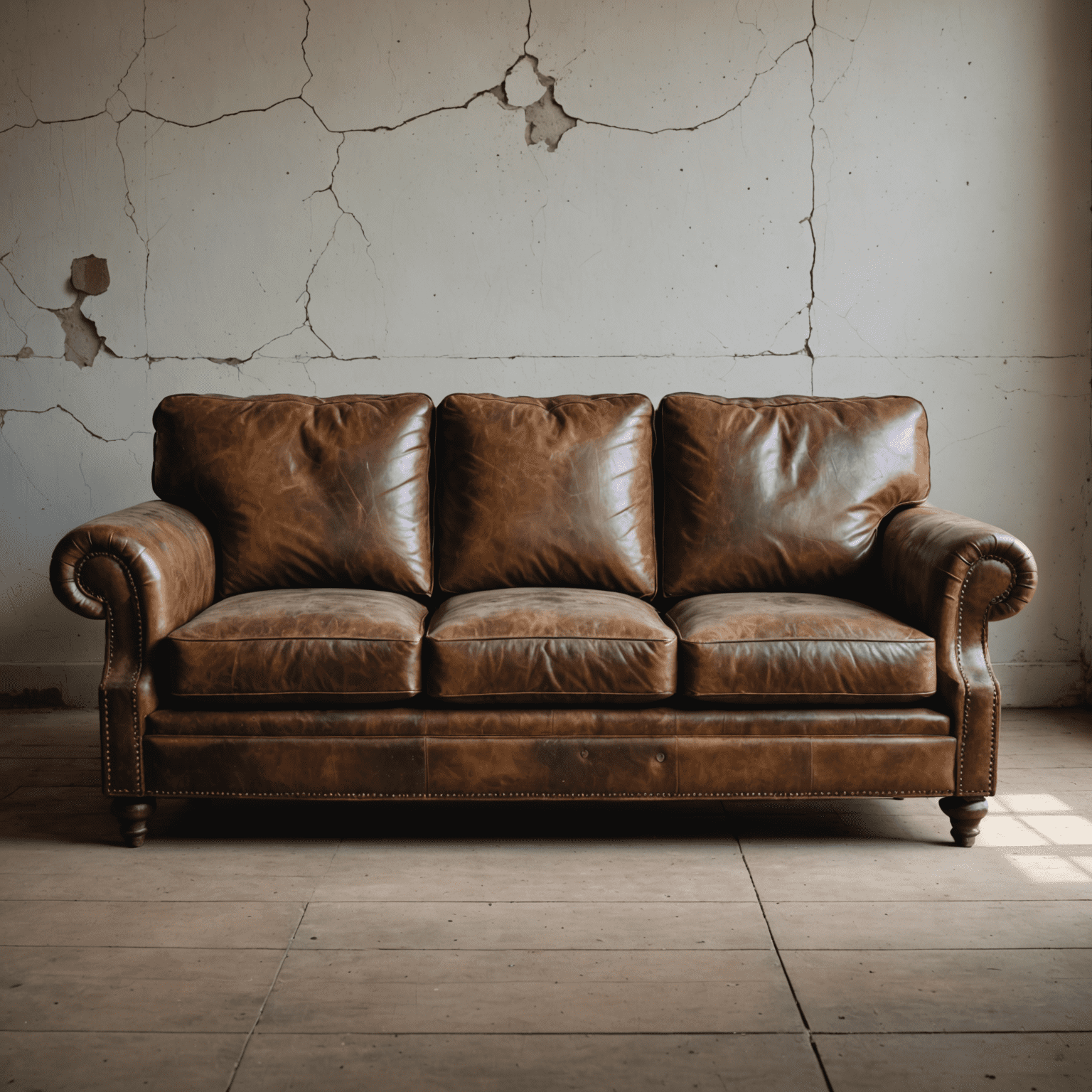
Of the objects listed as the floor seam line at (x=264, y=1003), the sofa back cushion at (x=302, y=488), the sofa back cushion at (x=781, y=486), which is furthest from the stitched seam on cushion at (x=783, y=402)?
the floor seam line at (x=264, y=1003)

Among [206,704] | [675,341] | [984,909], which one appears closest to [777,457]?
[675,341]

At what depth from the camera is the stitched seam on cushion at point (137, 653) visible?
6.86 ft

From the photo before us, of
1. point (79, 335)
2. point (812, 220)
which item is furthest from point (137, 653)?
point (812, 220)

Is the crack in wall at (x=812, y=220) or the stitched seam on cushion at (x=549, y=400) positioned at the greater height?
the crack in wall at (x=812, y=220)

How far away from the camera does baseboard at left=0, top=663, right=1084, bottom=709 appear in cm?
327

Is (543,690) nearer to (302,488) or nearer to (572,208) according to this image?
(302,488)

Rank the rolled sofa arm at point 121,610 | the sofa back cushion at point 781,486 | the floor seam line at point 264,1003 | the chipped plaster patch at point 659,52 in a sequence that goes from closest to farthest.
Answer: the floor seam line at point 264,1003
the rolled sofa arm at point 121,610
the sofa back cushion at point 781,486
the chipped plaster patch at point 659,52

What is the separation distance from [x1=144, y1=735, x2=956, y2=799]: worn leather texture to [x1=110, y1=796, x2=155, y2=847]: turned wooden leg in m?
0.07

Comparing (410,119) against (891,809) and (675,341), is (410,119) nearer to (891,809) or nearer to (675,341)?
(675,341)

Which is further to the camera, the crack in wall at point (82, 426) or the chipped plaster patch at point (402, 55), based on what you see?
the crack in wall at point (82, 426)

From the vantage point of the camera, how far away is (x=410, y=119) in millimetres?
3160

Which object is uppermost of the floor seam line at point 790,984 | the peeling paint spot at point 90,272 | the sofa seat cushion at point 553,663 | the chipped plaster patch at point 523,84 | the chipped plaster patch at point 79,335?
the chipped plaster patch at point 523,84

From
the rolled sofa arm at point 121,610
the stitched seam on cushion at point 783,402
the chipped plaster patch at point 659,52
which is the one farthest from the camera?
the chipped plaster patch at point 659,52

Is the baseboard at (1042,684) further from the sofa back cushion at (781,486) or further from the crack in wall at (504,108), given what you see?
the crack in wall at (504,108)
